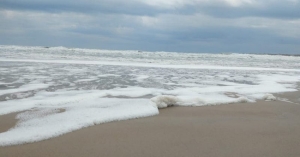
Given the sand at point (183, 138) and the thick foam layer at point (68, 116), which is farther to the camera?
the thick foam layer at point (68, 116)

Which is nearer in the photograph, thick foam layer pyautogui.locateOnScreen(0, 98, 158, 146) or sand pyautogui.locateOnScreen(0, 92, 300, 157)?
sand pyautogui.locateOnScreen(0, 92, 300, 157)

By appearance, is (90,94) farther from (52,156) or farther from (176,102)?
(52,156)

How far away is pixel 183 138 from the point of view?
3.06 m

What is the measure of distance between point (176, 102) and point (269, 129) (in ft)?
5.49

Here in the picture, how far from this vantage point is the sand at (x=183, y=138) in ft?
8.64

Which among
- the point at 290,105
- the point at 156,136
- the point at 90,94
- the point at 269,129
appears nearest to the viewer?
the point at 156,136

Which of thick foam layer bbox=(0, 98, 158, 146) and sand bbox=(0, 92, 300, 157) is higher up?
thick foam layer bbox=(0, 98, 158, 146)

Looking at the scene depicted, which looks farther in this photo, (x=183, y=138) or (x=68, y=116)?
(x=68, y=116)

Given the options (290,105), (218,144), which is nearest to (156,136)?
(218,144)

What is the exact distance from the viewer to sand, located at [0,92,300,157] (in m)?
2.63

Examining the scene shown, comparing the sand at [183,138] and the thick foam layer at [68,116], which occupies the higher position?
the thick foam layer at [68,116]

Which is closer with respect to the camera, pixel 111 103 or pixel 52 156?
pixel 52 156

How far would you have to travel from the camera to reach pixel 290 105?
17.1 ft

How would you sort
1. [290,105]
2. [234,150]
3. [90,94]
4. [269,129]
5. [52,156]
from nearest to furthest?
[52,156]
[234,150]
[269,129]
[290,105]
[90,94]
